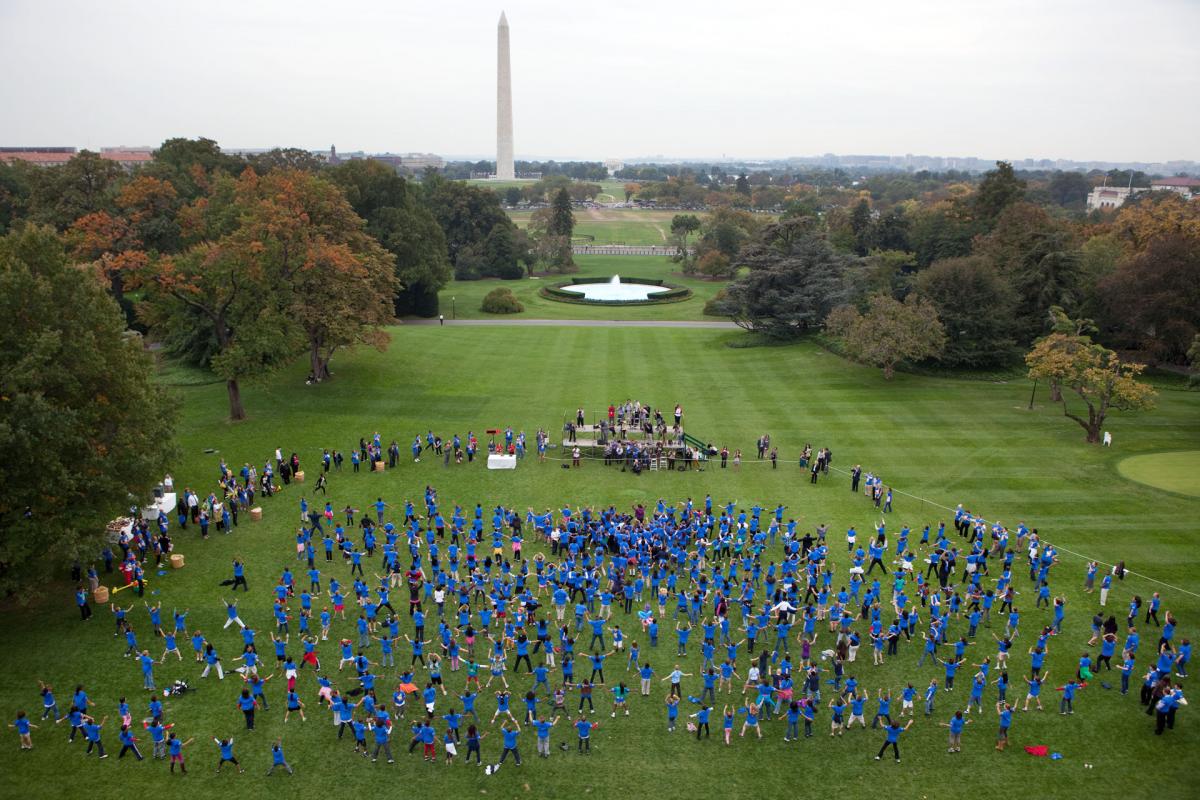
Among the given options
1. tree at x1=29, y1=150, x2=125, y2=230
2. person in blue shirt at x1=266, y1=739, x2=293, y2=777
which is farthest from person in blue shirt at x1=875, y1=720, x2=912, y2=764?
tree at x1=29, y1=150, x2=125, y2=230

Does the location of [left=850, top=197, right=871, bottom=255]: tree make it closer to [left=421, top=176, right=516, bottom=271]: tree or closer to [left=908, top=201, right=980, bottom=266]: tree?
[left=908, top=201, right=980, bottom=266]: tree

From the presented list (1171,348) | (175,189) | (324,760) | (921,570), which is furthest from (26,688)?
(1171,348)

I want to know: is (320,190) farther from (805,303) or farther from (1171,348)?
(1171,348)

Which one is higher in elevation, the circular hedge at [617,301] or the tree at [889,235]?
the tree at [889,235]

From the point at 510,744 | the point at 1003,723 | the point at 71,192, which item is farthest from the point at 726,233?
the point at 510,744

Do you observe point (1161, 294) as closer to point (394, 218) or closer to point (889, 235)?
point (889, 235)

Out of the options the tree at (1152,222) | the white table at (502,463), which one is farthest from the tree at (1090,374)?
the white table at (502,463)

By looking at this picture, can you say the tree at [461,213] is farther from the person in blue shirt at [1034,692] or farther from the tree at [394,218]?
the person in blue shirt at [1034,692]
